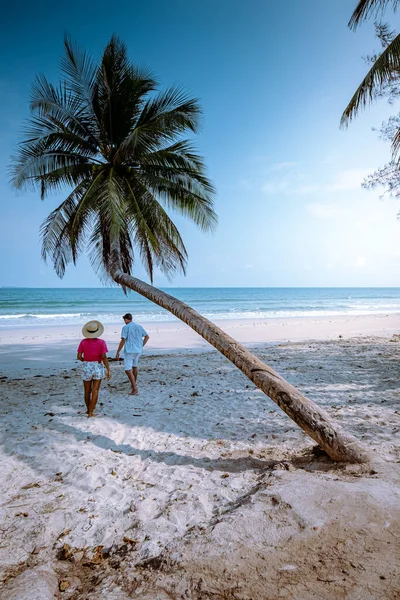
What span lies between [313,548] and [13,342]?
1464cm

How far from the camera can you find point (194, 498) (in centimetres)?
320

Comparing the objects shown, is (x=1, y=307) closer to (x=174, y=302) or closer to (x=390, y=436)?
(x=174, y=302)

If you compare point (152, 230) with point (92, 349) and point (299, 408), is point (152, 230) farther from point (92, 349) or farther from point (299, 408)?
point (299, 408)

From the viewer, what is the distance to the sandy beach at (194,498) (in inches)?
84.9

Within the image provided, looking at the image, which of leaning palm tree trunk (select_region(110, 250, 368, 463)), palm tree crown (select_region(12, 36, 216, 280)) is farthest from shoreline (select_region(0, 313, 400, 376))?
leaning palm tree trunk (select_region(110, 250, 368, 463))

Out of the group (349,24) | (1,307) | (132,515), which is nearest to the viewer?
(132,515)

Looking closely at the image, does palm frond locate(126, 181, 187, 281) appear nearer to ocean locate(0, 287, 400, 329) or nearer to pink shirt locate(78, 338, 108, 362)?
pink shirt locate(78, 338, 108, 362)

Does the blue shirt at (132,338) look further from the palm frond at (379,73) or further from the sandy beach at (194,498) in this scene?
the palm frond at (379,73)

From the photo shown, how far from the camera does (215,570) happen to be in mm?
2199

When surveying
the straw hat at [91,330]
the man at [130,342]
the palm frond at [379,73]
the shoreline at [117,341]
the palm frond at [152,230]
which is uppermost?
the palm frond at [379,73]

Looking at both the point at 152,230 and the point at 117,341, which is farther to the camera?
the point at 117,341

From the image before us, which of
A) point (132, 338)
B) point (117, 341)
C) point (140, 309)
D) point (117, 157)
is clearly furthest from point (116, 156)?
point (140, 309)

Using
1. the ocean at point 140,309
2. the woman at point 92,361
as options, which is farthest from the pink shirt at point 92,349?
the ocean at point 140,309

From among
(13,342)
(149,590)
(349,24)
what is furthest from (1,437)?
(13,342)
